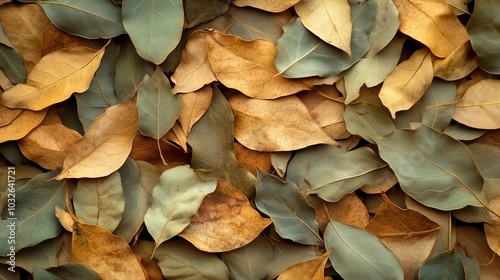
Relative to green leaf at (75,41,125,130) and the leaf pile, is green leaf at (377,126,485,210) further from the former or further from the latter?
green leaf at (75,41,125,130)

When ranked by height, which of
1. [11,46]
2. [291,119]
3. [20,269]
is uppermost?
[11,46]

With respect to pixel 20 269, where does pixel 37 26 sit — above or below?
above

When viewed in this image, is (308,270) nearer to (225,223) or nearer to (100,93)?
(225,223)

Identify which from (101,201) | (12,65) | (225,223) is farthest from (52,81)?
(225,223)

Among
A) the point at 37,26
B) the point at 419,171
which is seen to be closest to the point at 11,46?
the point at 37,26

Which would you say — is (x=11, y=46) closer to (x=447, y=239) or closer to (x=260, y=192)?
(x=260, y=192)

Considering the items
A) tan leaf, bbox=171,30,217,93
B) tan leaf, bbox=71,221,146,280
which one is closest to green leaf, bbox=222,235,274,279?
tan leaf, bbox=71,221,146,280
